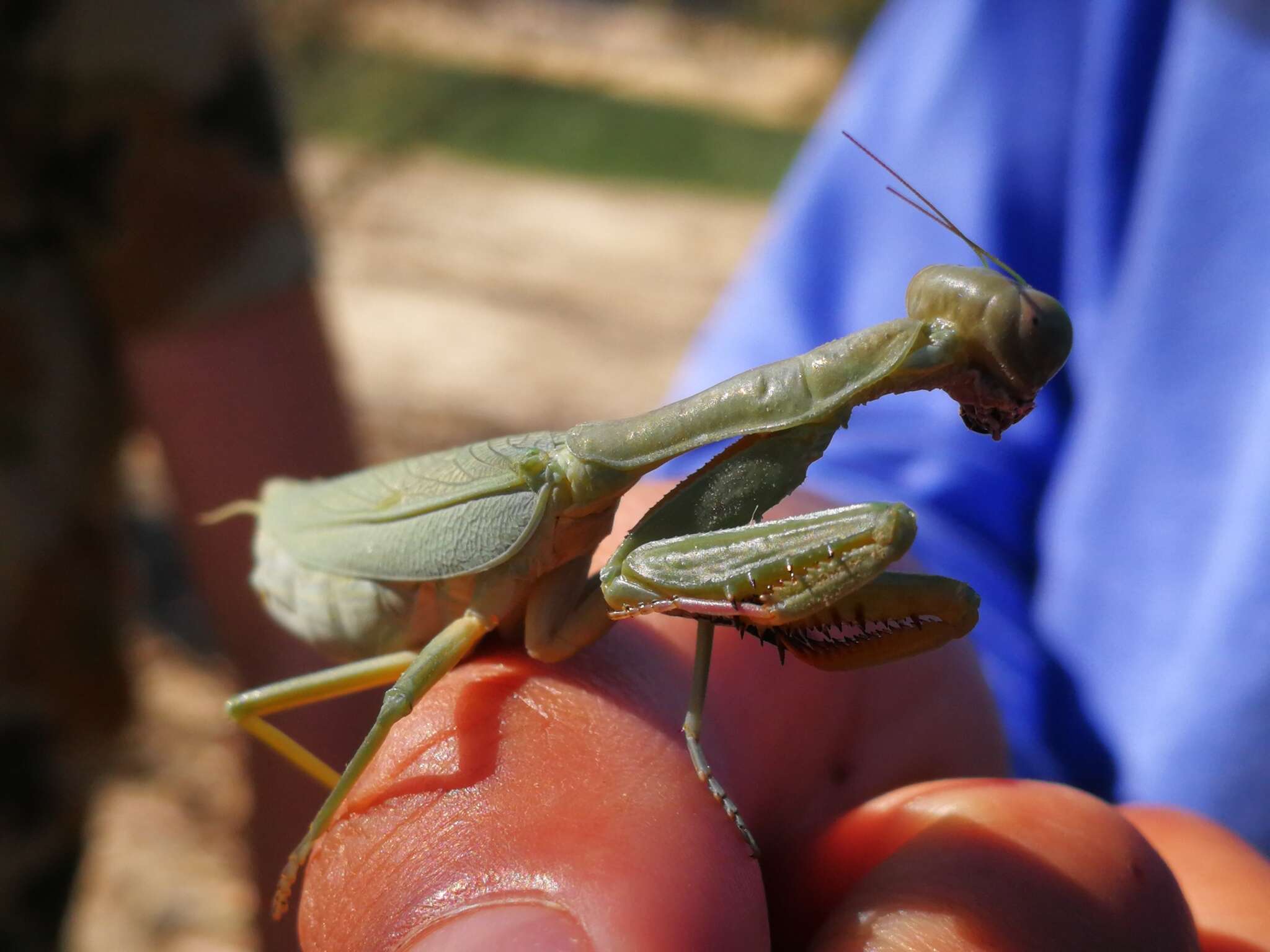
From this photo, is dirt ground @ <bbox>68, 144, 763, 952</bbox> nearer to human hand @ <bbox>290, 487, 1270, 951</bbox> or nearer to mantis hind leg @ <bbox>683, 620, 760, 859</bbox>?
human hand @ <bbox>290, 487, 1270, 951</bbox>

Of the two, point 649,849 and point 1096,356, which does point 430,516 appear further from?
point 1096,356

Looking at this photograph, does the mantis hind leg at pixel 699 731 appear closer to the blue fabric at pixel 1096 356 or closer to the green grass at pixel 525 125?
the blue fabric at pixel 1096 356

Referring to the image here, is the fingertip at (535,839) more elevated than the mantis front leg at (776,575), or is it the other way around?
the mantis front leg at (776,575)

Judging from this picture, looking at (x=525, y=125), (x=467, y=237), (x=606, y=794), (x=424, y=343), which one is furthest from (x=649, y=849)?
(x=525, y=125)

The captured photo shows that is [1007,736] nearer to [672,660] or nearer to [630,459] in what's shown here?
[672,660]

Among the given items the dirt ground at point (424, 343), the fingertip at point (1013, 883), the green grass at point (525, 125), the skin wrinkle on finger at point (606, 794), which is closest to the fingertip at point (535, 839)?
the skin wrinkle on finger at point (606, 794)

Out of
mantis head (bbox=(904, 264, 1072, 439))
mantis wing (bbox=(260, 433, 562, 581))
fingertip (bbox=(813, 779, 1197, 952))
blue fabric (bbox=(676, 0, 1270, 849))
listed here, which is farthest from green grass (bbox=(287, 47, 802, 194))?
fingertip (bbox=(813, 779, 1197, 952))
